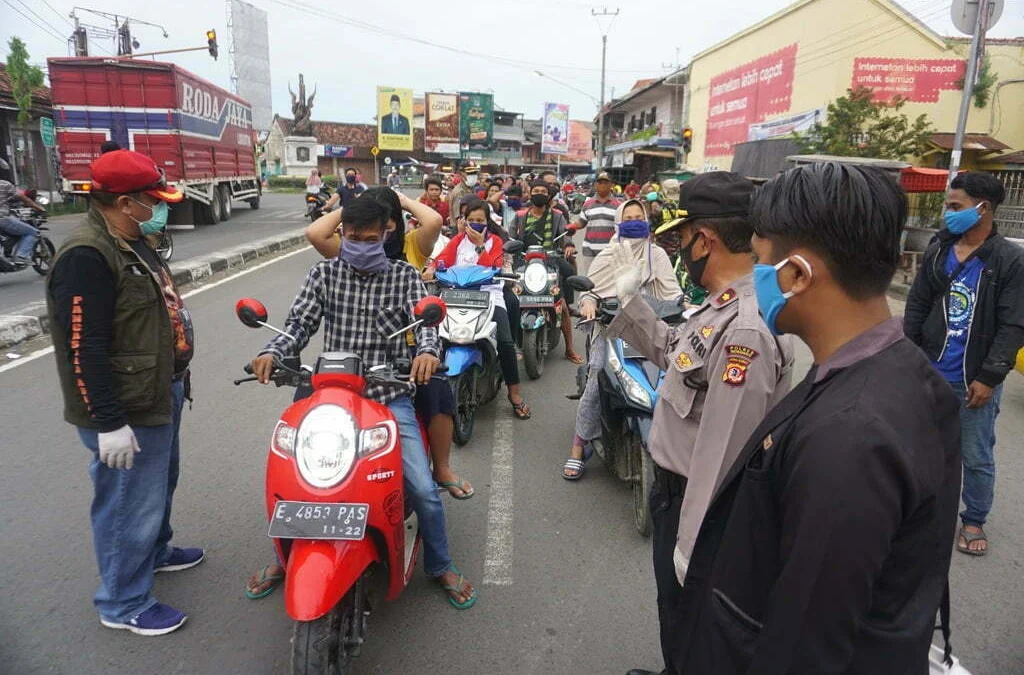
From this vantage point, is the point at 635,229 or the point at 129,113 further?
the point at 129,113

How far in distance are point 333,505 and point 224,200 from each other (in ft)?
67.4

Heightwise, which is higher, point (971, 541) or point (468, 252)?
point (468, 252)

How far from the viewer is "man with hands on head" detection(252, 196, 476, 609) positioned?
2836 mm

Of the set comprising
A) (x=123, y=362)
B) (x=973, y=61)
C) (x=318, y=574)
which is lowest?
(x=318, y=574)

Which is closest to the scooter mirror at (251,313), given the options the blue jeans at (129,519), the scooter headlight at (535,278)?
the blue jeans at (129,519)

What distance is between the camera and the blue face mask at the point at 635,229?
4246mm

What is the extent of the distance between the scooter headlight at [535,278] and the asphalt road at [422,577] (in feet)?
5.83

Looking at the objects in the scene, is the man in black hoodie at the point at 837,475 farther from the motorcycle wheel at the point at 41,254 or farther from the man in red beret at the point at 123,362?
the motorcycle wheel at the point at 41,254

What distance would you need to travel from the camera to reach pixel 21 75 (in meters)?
19.2

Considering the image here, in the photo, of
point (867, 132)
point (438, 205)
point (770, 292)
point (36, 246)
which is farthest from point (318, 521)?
point (867, 132)

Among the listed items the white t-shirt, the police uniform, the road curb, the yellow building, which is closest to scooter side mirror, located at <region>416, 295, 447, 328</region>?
the police uniform

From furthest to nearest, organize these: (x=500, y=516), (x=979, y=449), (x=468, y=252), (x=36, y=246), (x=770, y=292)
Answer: (x=36, y=246), (x=468, y=252), (x=500, y=516), (x=979, y=449), (x=770, y=292)

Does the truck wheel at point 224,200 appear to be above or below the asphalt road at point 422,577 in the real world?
above

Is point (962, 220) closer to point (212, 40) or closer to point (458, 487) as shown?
point (458, 487)
